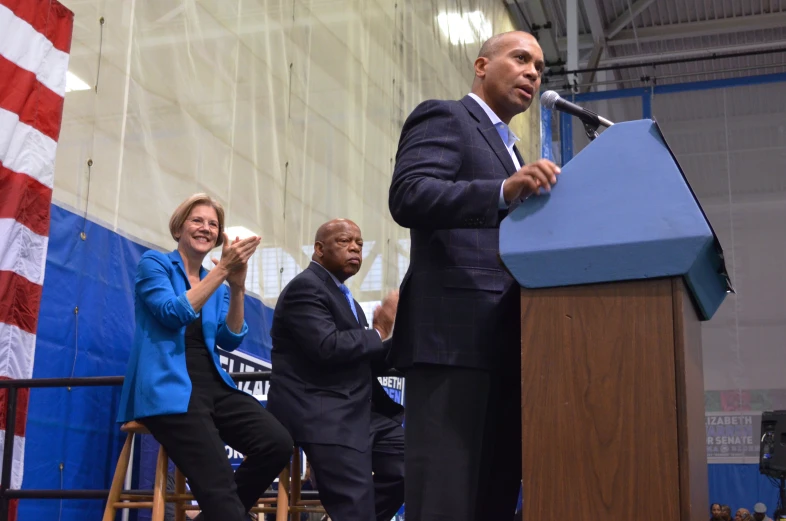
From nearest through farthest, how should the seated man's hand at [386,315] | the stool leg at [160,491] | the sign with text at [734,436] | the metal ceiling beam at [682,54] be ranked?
the stool leg at [160,491]
the seated man's hand at [386,315]
the sign with text at [734,436]
the metal ceiling beam at [682,54]

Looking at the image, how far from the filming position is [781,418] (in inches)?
276

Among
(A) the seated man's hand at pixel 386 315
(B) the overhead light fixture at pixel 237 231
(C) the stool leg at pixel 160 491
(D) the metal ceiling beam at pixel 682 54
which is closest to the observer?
(C) the stool leg at pixel 160 491

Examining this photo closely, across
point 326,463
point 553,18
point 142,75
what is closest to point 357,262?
point 326,463

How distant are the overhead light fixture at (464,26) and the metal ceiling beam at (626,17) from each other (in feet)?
5.51

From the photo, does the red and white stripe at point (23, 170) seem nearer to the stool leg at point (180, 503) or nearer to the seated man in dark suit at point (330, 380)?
the stool leg at point (180, 503)

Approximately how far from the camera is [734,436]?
392 inches

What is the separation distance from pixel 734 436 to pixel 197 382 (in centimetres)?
854

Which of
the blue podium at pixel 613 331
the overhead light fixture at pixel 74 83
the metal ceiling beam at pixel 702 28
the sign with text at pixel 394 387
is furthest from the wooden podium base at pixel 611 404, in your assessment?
the metal ceiling beam at pixel 702 28

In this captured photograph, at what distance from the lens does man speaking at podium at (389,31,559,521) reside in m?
1.51

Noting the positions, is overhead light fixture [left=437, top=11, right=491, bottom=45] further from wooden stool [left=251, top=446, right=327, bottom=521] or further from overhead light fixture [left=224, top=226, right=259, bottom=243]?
wooden stool [left=251, top=446, right=327, bottom=521]

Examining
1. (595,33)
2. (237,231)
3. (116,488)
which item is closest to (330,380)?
(116,488)

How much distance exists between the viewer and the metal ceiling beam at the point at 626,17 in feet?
33.0

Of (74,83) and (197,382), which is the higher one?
(74,83)

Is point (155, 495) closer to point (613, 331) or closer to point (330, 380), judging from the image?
point (330, 380)
